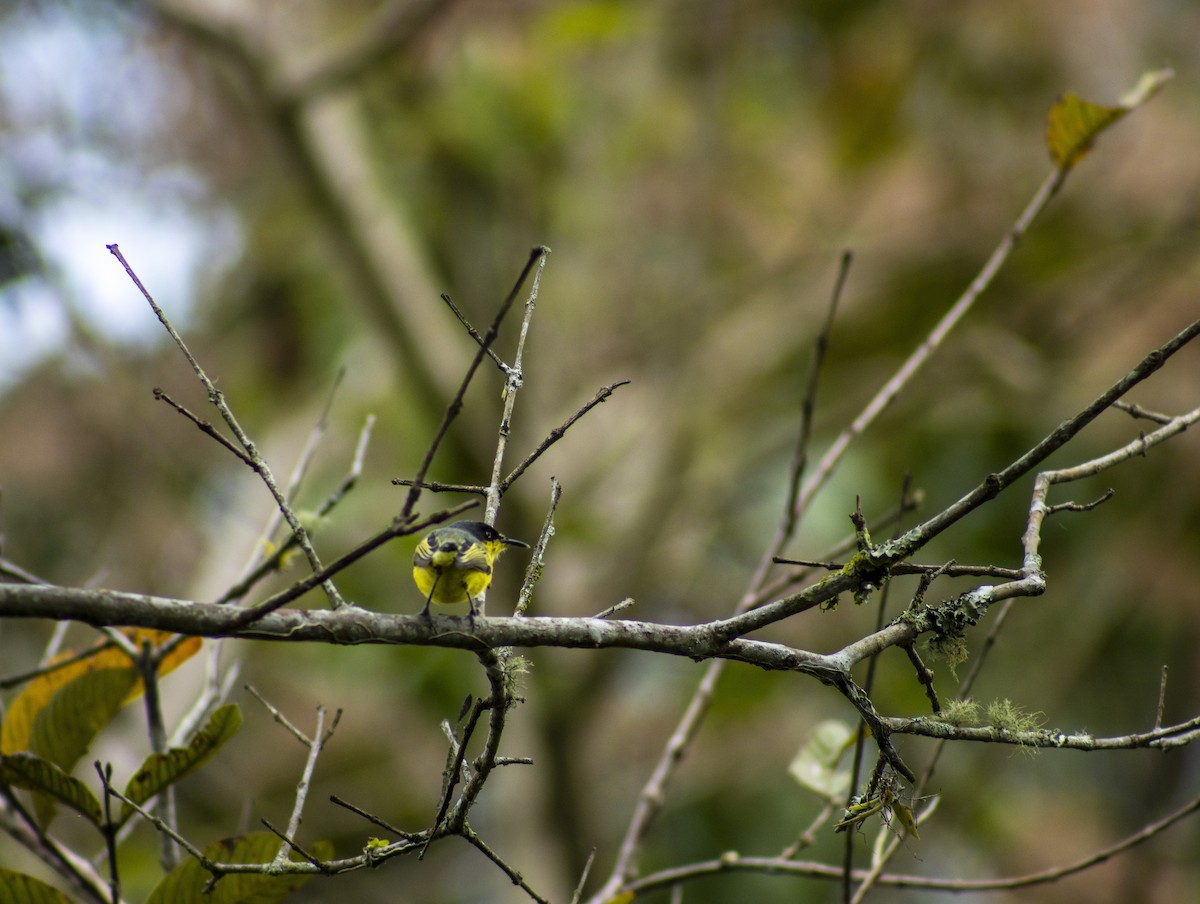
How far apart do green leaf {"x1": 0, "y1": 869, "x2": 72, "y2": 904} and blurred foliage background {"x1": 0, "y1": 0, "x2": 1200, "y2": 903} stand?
7.65 ft

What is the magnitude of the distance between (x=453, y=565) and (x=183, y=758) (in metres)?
0.34

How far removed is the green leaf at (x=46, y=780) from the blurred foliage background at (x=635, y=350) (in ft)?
7.79

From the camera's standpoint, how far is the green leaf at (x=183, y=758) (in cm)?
101

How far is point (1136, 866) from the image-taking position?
4.06 metres

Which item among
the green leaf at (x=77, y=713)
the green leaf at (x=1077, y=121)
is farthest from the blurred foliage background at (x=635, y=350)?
the green leaf at (x=77, y=713)

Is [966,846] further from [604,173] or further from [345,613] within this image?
[345,613]

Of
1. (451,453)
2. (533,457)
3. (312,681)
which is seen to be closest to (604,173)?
(451,453)

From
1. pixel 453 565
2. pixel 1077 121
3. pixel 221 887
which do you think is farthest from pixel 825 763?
pixel 1077 121

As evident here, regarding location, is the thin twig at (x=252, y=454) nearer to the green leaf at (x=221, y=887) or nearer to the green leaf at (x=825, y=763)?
the green leaf at (x=221, y=887)

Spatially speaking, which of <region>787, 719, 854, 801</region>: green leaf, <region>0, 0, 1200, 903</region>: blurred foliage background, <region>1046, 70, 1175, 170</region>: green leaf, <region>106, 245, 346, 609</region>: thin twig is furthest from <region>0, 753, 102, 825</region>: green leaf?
<region>0, 0, 1200, 903</region>: blurred foliage background

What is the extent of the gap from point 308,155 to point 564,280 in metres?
2.29

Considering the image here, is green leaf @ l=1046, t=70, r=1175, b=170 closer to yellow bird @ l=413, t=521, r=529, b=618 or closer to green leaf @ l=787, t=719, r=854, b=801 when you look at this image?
green leaf @ l=787, t=719, r=854, b=801

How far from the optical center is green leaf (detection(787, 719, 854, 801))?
1.32 meters

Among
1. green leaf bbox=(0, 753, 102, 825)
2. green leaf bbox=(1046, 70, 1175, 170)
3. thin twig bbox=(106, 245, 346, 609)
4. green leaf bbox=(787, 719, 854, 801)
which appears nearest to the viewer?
thin twig bbox=(106, 245, 346, 609)
